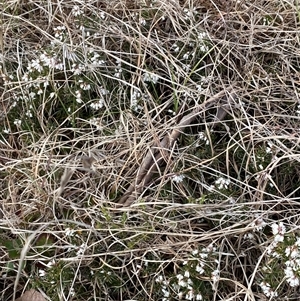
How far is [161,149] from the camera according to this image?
180 centimetres

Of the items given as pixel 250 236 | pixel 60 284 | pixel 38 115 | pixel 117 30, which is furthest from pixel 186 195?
pixel 117 30

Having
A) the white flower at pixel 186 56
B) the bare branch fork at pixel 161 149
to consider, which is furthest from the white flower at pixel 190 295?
the white flower at pixel 186 56

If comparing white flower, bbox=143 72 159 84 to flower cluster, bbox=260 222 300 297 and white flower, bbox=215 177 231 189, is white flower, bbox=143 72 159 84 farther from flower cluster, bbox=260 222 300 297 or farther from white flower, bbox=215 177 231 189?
flower cluster, bbox=260 222 300 297

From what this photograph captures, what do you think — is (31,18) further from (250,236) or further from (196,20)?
(250,236)

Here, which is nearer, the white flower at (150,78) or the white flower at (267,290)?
the white flower at (267,290)

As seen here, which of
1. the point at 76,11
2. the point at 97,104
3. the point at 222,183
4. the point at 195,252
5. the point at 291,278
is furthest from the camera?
the point at 76,11

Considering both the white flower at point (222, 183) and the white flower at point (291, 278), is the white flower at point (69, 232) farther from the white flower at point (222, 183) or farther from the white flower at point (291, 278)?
the white flower at point (291, 278)

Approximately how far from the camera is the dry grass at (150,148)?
1.62 meters

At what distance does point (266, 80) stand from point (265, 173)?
0.39 metres

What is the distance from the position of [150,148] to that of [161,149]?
0.11 feet

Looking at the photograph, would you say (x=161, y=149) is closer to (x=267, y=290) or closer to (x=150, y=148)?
(x=150, y=148)

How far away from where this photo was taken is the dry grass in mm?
1623

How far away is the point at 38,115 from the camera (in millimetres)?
1933

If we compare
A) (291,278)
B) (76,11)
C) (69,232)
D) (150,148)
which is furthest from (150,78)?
(291,278)
